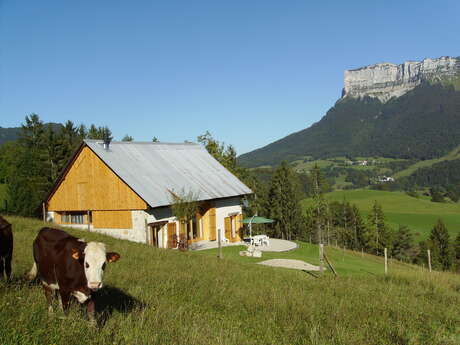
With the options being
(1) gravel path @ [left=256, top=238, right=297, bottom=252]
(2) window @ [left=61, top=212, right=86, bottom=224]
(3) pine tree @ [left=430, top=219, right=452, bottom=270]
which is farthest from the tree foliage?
(3) pine tree @ [left=430, top=219, right=452, bottom=270]

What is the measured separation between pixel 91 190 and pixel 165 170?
5.73 meters

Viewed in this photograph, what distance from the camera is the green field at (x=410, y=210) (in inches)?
4239

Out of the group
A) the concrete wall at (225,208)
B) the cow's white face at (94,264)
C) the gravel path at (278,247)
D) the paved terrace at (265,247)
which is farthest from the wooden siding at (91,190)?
the cow's white face at (94,264)

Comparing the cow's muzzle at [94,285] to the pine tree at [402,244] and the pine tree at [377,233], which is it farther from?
the pine tree at [402,244]

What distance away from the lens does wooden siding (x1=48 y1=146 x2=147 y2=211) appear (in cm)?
2970

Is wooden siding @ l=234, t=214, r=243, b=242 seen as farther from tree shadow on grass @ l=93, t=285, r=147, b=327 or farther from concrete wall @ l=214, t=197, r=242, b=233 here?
tree shadow on grass @ l=93, t=285, r=147, b=327

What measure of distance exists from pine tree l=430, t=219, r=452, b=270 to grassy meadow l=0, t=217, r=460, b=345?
7514 cm

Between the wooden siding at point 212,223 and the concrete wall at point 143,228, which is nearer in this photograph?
the concrete wall at point 143,228

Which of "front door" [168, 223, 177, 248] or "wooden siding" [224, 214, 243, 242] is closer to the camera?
"front door" [168, 223, 177, 248]

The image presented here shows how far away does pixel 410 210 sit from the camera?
4983 inches

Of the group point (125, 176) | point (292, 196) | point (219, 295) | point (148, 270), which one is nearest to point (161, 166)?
point (125, 176)

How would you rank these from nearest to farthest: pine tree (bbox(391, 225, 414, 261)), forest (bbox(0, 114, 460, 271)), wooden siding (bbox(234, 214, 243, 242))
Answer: wooden siding (bbox(234, 214, 243, 242)) < forest (bbox(0, 114, 460, 271)) < pine tree (bbox(391, 225, 414, 261))

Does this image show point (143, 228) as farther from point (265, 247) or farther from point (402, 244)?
point (402, 244)

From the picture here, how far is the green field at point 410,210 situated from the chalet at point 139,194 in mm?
76141
